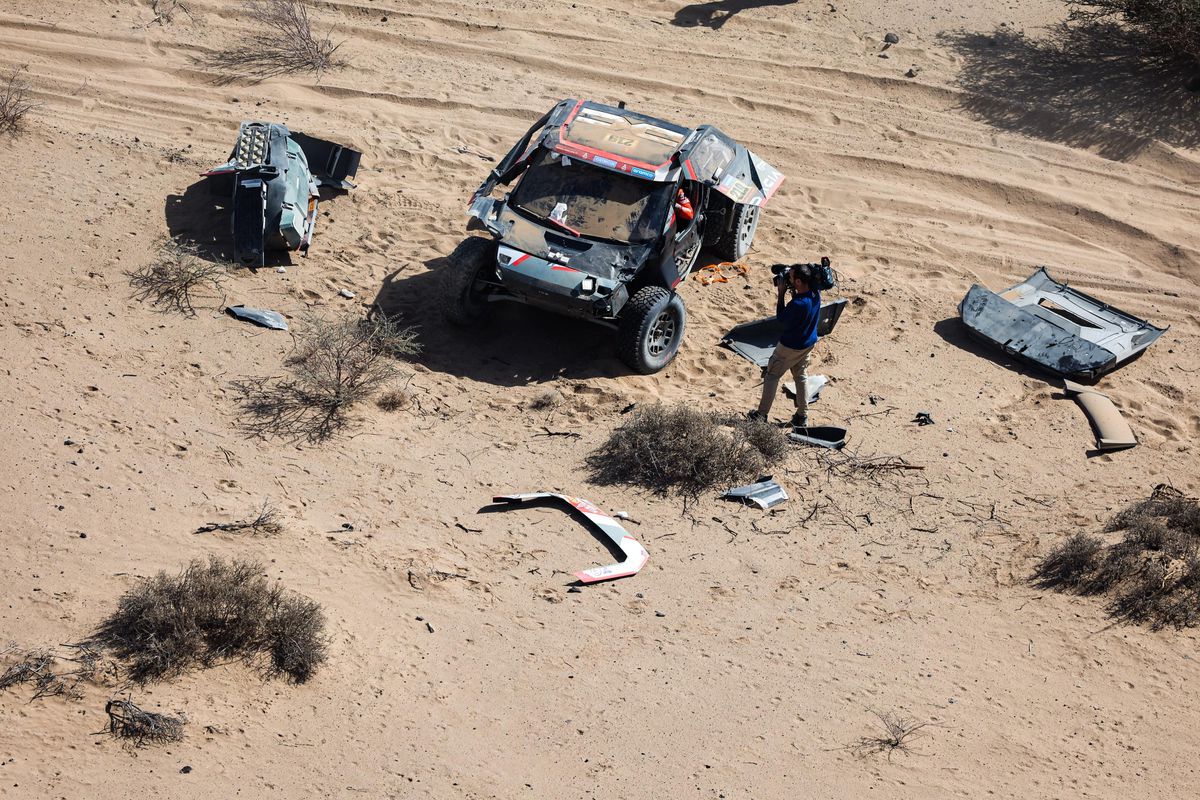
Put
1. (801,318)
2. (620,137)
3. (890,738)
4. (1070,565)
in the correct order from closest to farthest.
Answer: (890,738)
(1070,565)
(801,318)
(620,137)

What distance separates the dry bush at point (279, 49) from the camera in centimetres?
1416

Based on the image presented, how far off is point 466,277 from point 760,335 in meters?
2.89

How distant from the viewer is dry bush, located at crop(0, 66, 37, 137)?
11.4m

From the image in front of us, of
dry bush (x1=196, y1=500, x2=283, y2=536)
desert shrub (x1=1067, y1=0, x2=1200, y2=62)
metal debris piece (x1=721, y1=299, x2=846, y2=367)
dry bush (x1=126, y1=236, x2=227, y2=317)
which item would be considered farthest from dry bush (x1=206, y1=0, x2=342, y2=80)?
desert shrub (x1=1067, y1=0, x2=1200, y2=62)

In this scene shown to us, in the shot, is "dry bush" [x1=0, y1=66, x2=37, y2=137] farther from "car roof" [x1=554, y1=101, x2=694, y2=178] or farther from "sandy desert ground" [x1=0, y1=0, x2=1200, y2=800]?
"car roof" [x1=554, y1=101, x2=694, y2=178]

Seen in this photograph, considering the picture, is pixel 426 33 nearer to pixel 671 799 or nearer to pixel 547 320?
pixel 547 320

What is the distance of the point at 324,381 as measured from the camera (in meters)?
8.73

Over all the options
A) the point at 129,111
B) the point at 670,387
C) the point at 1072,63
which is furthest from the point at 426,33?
the point at 1072,63

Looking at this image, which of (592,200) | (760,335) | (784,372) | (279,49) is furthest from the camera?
(279,49)

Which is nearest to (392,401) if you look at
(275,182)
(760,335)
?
(275,182)

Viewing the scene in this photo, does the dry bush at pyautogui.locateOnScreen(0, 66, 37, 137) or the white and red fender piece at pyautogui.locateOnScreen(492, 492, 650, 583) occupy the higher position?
the dry bush at pyautogui.locateOnScreen(0, 66, 37, 137)

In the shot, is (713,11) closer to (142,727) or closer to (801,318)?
(801,318)

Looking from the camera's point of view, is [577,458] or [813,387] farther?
[813,387]

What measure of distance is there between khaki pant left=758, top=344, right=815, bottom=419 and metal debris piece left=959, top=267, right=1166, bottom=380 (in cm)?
257
